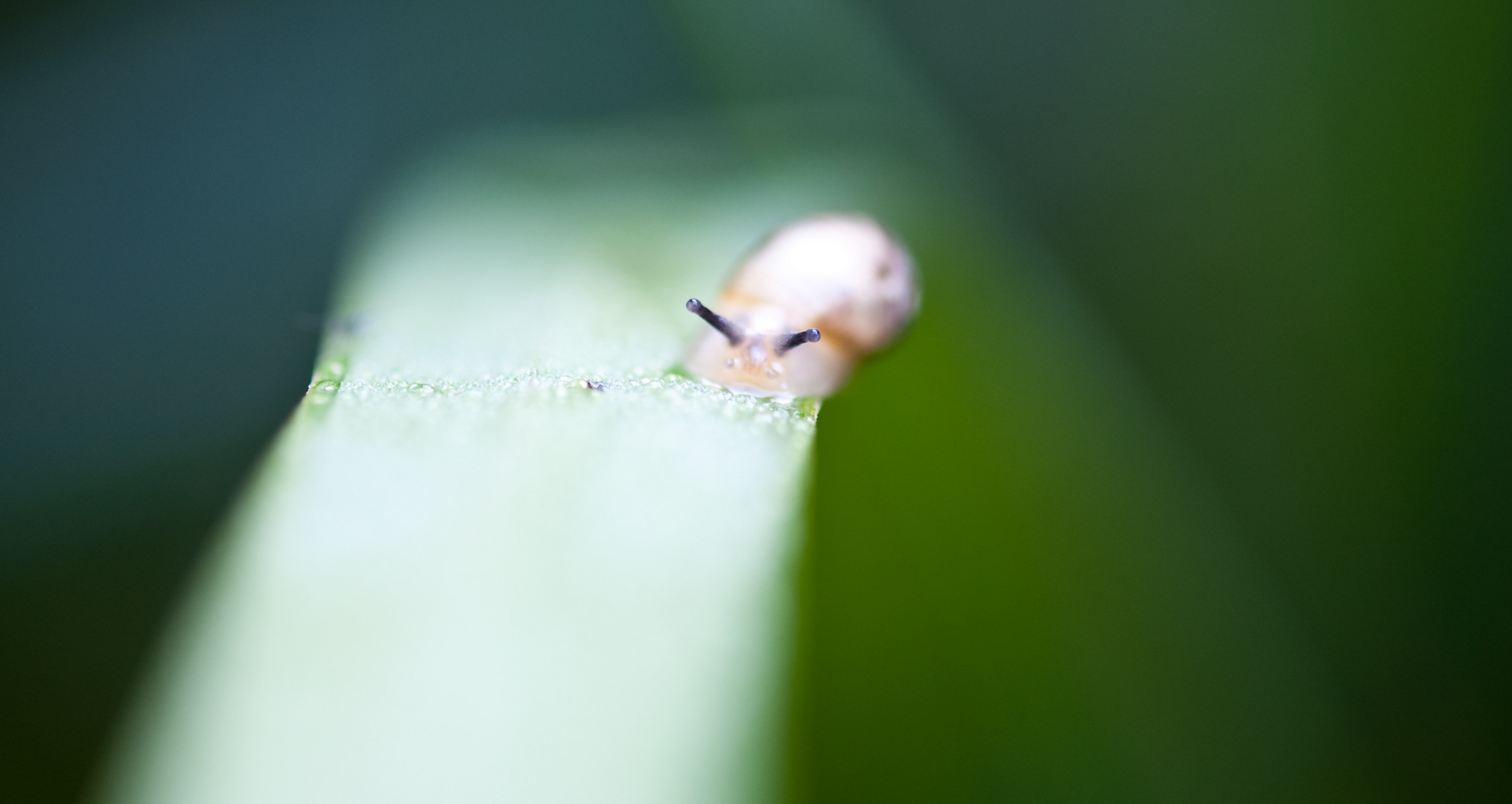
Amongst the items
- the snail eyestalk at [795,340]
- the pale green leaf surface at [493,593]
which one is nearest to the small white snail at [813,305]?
the snail eyestalk at [795,340]

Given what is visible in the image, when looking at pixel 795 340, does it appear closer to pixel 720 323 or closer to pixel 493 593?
pixel 720 323

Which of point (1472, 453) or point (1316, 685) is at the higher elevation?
point (1472, 453)

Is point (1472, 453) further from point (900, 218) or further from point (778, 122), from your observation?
point (778, 122)

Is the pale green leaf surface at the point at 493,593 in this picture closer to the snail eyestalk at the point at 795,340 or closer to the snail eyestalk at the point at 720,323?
the snail eyestalk at the point at 720,323

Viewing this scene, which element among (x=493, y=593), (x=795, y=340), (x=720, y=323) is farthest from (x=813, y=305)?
(x=493, y=593)

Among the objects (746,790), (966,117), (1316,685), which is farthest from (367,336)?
(1316,685)

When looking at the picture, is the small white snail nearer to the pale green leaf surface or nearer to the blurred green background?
the blurred green background

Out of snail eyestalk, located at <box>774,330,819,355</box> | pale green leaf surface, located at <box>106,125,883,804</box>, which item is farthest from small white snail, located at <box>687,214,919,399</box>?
pale green leaf surface, located at <box>106,125,883,804</box>
